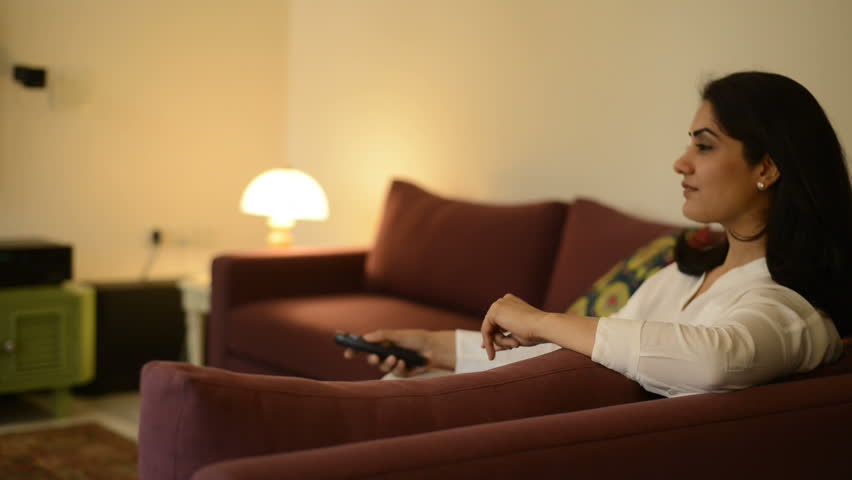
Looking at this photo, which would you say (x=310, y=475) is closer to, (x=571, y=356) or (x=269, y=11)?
(x=571, y=356)

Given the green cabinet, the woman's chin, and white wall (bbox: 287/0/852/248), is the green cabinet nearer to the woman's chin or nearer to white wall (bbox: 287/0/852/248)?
white wall (bbox: 287/0/852/248)

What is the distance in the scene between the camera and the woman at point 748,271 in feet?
3.89

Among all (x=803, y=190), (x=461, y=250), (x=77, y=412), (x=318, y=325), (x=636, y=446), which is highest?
(x=803, y=190)

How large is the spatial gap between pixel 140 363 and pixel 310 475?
136 inches

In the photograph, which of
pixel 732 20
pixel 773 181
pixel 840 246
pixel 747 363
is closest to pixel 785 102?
pixel 773 181

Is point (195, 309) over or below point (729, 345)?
below

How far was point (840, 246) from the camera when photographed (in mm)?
1361

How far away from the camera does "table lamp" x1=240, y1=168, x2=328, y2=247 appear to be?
3742 millimetres

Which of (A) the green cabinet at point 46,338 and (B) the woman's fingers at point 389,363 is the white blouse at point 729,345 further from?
(A) the green cabinet at point 46,338

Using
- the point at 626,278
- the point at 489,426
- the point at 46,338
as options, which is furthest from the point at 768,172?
the point at 46,338

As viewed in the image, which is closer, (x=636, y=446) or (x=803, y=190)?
(x=636, y=446)

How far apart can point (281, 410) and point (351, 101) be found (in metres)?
3.41

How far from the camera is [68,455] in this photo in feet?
10.1

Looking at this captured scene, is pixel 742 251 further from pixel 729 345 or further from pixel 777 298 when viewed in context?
pixel 729 345
